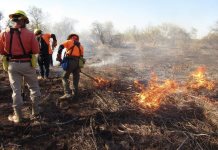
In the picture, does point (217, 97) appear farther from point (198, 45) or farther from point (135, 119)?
point (198, 45)

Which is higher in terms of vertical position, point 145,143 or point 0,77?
point 0,77

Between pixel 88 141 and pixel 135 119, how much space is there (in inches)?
49.2

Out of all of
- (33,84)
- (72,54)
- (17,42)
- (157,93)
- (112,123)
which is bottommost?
(112,123)

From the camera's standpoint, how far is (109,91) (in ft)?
24.3

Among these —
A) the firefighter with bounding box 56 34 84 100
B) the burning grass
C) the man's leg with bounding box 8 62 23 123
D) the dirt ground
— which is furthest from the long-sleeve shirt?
the burning grass

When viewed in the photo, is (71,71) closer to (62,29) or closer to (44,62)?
(44,62)

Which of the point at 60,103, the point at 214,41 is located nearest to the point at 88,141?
the point at 60,103

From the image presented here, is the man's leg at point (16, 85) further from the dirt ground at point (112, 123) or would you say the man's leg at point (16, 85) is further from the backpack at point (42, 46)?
the backpack at point (42, 46)

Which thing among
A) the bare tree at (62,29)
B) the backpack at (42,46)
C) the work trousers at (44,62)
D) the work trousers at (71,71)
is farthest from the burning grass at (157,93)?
the bare tree at (62,29)

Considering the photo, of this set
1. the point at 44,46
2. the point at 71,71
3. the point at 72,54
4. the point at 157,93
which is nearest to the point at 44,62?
the point at 44,46

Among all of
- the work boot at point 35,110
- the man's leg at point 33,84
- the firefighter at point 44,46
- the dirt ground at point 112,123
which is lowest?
the dirt ground at point 112,123

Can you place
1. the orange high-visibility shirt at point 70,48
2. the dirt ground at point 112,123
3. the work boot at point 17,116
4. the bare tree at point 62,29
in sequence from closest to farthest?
the dirt ground at point 112,123
the work boot at point 17,116
the orange high-visibility shirt at point 70,48
the bare tree at point 62,29

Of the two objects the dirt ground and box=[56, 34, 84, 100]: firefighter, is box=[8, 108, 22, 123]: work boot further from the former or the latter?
box=[56, 34, 84, 100]: firefighter

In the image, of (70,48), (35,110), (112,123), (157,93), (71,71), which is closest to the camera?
(112,123)
